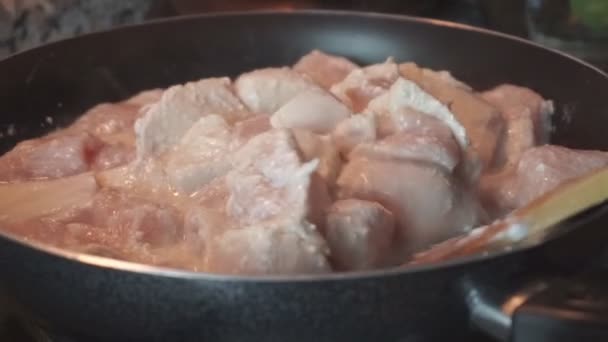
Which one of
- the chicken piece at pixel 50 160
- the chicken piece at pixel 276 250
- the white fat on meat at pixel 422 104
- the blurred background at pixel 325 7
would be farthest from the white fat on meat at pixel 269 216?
the blurred background at pixel 325 7

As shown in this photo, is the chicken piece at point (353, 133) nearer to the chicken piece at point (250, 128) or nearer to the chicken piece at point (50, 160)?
the chicken piece at point (250, 128)

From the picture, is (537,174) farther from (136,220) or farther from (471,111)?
(136,220)

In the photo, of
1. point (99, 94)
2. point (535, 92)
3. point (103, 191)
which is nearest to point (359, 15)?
point (535, 92)

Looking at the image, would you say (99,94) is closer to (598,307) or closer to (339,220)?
(339,220)

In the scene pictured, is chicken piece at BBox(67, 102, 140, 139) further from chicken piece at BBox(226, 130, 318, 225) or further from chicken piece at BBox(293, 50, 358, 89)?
chicken piece at BBox(226, 130, 318, 225)

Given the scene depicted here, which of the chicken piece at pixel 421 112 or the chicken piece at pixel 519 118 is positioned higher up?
the chicken piece at pixel 421 112

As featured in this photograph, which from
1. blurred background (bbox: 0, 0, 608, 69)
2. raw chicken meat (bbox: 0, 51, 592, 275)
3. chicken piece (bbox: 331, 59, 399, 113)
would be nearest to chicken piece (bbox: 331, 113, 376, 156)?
raw chicken meat (bbox: 0, 51, 592, 275)

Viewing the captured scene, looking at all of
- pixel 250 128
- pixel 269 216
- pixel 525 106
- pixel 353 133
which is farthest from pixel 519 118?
pixel 269 216
